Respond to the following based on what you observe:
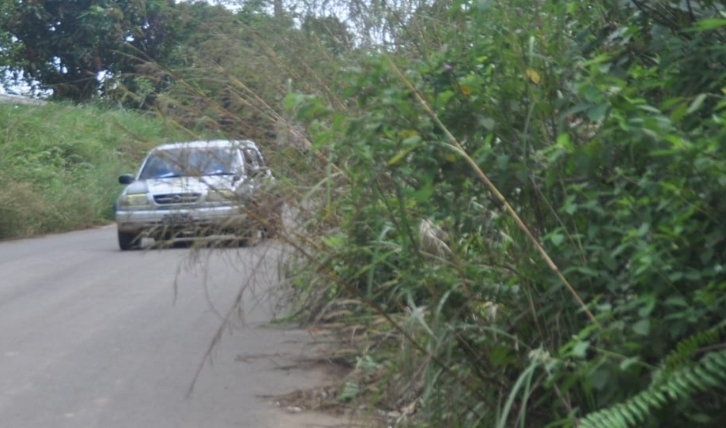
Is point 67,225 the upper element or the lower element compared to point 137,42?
lower

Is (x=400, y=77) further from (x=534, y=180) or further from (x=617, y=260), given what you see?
(x=617, y=260)

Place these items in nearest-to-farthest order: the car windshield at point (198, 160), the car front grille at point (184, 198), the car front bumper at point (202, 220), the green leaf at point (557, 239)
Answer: the green leaf at point (557, 239) < the car front bumper at point (202, 220) < the car windshield at point (198, 160) < the car front grille at point (184, 198)

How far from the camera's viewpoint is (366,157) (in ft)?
15.5

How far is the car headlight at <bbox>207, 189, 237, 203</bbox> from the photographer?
5939 millimetres

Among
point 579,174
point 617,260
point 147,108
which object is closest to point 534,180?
point 579,174

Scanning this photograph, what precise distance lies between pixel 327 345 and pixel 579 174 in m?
4.28

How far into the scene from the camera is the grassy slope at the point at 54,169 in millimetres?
22625

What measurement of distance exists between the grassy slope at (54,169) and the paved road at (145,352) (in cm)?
801

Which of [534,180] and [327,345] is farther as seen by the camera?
[327,345]

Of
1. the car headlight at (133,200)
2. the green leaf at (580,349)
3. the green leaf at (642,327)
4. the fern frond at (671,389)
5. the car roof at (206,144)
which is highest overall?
the car roof at (206,144)

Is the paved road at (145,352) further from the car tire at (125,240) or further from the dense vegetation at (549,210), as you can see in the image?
the car tire at (125,240)

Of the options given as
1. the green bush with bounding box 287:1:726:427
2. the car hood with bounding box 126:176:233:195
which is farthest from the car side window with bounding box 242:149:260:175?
the green bush with bounding box 287:1:726:427

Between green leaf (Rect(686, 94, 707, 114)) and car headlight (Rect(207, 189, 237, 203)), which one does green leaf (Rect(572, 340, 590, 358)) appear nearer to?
green leaf (Rect(686, 94, 707, 114))

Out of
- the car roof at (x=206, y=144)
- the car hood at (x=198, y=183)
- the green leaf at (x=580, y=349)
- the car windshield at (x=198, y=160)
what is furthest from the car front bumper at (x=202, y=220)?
the green leaf at (x=580, y=349)
